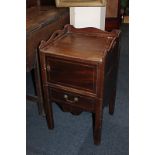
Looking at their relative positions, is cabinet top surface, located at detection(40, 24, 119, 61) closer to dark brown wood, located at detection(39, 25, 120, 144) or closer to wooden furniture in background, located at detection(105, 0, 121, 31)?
dark brown wood, located at detection(39, 25, 120, 144)

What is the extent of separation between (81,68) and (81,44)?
0.21 metres

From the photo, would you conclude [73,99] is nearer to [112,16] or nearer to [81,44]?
[81,44]

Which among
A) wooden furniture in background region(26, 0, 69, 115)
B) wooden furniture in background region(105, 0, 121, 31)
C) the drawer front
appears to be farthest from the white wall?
wooden furniture in background region(105, 0, 121, 31)

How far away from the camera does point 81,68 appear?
1454mm

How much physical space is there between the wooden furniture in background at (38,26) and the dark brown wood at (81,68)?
117mm

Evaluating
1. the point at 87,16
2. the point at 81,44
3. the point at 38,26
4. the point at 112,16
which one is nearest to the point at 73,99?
the point at 81,44

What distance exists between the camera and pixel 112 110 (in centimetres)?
200

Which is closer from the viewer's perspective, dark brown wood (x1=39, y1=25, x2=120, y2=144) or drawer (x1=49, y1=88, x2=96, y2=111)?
dark brown wood (x1=39, y1=25, x2=120, y2=144)

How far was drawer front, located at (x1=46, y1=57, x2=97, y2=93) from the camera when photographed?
1.45 meters

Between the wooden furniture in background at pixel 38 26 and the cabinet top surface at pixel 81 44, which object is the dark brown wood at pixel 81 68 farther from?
the wooden furniture in background at pixel 38 26

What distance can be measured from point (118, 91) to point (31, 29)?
3.63 feet

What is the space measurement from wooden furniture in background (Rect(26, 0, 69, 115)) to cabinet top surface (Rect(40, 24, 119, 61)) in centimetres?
12

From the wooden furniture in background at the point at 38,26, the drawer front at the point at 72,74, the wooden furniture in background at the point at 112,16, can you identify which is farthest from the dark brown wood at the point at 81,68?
the wooden furniture in background at the point at 112,16
